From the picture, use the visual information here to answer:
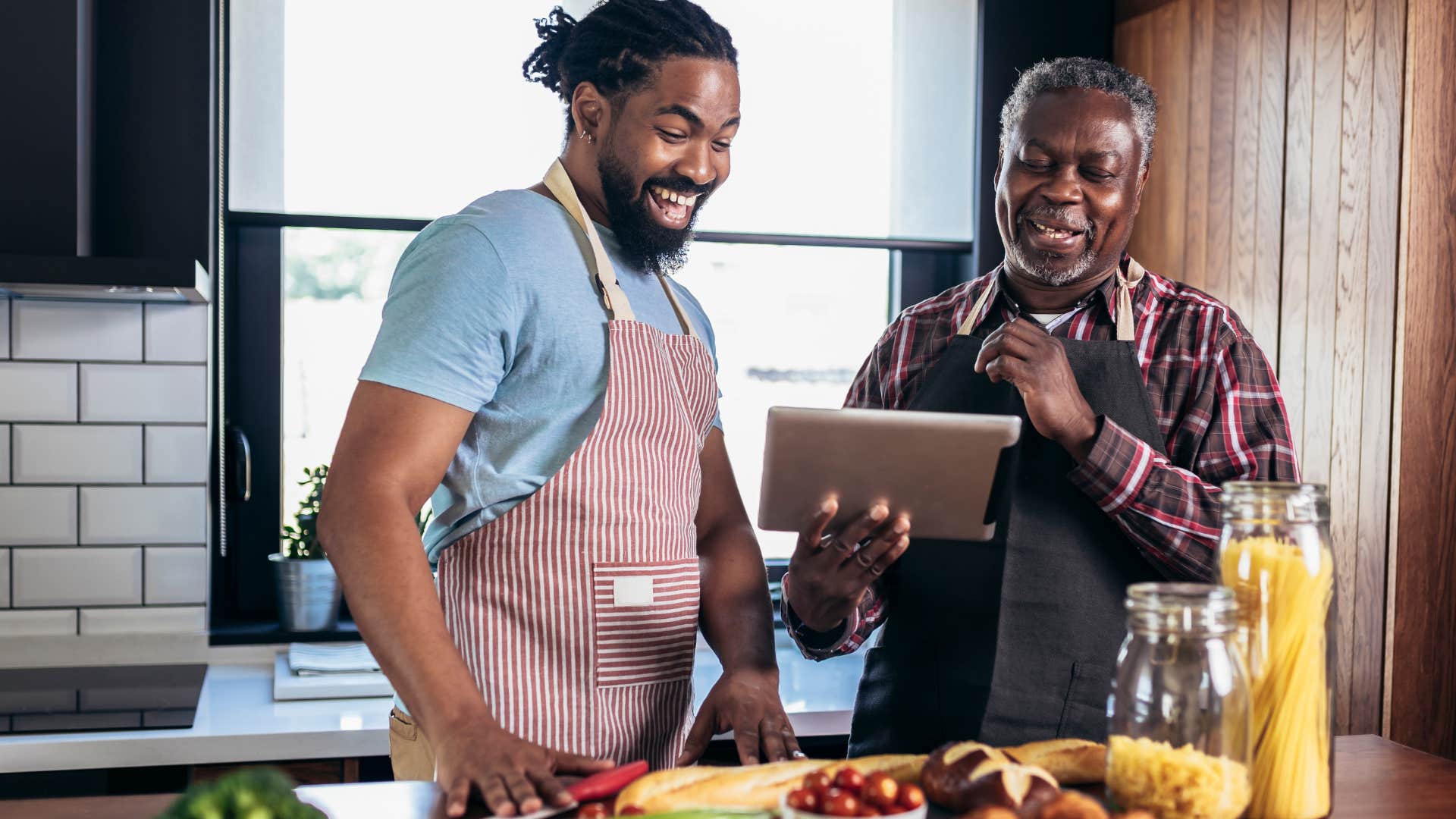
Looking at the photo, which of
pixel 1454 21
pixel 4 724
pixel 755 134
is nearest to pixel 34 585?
pixel 4 724

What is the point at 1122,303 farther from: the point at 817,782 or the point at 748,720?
the point at 817,782

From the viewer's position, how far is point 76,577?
2.28m

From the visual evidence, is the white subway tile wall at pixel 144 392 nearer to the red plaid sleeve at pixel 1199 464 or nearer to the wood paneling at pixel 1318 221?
the red plaid sleeve at pixel 1199 464

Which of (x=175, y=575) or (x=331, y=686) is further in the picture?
(x=175, y=575)

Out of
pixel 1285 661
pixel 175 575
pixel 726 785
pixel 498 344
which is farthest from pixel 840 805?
pixel 175 575

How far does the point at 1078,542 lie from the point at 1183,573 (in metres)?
0.12

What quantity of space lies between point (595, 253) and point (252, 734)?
953mm

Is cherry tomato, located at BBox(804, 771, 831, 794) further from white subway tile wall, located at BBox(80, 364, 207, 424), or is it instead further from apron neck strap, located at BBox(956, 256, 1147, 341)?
white subway tile wall, located at BBox(80, 364, 207, 424)

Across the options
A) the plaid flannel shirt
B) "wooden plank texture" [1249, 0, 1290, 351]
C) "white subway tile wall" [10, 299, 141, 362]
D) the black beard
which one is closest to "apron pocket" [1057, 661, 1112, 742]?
the plaid flannel shirt

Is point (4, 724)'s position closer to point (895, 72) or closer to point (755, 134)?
point (755, 134)

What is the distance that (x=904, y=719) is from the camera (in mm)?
1501

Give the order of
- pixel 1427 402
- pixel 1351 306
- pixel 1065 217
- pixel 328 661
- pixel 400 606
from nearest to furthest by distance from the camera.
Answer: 1. pixel 400 606
2. pixel 1065 217
3. pixel 1427 402
4. pixel 1351 306
5. pixel 328 661

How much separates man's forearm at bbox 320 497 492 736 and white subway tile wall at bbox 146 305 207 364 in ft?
4.41

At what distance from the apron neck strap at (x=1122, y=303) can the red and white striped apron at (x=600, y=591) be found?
1.50ft
